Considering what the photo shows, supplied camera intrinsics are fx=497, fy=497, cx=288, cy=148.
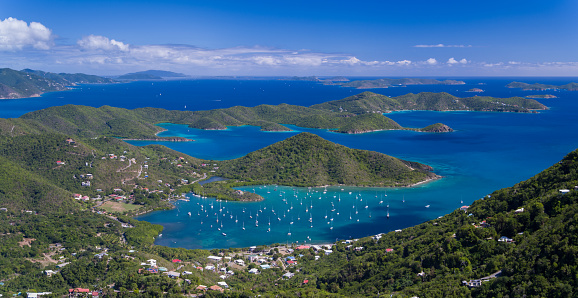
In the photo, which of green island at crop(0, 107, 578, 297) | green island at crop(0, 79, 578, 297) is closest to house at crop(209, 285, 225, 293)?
green island at crop(0, 107, 578, 297)

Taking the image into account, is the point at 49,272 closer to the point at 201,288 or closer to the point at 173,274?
the point at 173,274

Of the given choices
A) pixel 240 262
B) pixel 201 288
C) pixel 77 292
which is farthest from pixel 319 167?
pixel 77 292

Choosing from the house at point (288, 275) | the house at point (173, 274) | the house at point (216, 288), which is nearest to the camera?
the house at point (216, 288)

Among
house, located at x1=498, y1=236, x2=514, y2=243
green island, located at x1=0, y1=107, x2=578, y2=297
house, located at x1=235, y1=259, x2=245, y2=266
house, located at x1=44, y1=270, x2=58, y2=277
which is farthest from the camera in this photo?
house, located at x1=235, y1=259, x2=245, y2=266

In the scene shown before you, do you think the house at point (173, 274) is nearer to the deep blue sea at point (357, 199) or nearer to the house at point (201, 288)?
the house at point (201, 288)

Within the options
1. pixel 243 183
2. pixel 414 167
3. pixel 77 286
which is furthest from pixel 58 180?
pixel 414 167

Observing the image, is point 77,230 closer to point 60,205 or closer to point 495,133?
point 60,205

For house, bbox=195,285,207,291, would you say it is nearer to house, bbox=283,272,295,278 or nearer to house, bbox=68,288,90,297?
house, bbox=68,288,90,297

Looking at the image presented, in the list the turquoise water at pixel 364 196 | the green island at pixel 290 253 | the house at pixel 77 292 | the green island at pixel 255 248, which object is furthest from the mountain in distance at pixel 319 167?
the house at pixel 77 292
